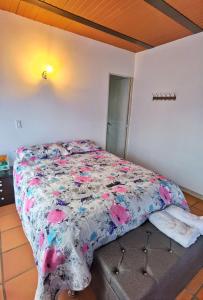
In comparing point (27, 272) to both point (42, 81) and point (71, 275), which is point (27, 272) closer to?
A: point (71, 275)

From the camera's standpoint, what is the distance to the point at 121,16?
2277 millimetres

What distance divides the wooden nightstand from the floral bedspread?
0.77ft

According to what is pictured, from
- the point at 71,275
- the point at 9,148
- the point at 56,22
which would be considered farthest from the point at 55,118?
the point at 71,275

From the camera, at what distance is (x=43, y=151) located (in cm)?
265

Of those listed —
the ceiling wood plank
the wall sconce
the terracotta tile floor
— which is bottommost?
the terracotta tile floor

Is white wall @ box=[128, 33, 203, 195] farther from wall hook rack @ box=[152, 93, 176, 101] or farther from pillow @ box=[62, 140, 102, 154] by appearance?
pillow @ box=[62, 140, 102, 154]

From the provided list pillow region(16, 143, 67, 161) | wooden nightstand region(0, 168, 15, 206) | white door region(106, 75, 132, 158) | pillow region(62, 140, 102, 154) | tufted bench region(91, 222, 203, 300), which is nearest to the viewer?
tufted bench region(91, 222, 203, 300)

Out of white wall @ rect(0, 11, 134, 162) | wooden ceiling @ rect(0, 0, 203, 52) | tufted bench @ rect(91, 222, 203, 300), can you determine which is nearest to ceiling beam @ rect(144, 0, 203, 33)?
wooden ceiling @ rect(0, 0, 203, 52)

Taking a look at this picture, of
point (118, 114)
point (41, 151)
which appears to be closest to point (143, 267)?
point (41, 151)

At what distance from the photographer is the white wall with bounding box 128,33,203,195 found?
9.21 ft

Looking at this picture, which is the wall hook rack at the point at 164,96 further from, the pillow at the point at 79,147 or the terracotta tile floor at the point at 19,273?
the terracotta tile floor at the point at 19,273

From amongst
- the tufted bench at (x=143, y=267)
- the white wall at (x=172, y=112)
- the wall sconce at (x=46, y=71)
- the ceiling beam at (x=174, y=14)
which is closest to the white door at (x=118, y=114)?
the white wall at (x=172, y=112)

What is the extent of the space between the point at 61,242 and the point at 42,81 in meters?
2.41

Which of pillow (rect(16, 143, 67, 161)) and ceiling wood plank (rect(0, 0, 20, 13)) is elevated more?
ceiling wood plank (rect(0, 0, 20, 13))
